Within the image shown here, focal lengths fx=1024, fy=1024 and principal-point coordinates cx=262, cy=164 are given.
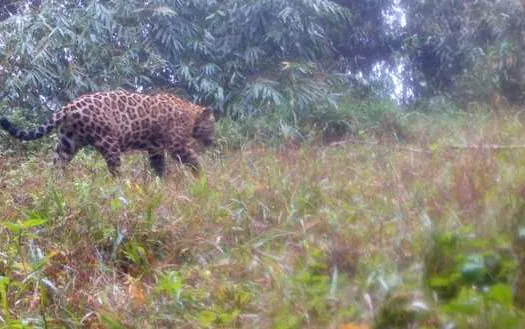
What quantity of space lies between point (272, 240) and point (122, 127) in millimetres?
4030

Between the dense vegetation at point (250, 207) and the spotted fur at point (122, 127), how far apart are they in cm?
23

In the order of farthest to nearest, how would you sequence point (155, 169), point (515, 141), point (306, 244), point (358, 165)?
point (155, 169) < point (358, 165) < point (515, 141) < point (306, 244)

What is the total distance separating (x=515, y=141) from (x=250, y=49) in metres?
8.13

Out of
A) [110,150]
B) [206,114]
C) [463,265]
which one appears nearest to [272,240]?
[463,265]

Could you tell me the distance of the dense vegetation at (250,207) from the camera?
155 inches

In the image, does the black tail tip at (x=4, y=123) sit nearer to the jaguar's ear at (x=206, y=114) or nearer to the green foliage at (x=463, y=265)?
the jaguar's ear at (x=206, y=114)

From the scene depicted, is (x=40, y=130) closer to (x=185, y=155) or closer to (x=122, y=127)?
(x=122, y=127)

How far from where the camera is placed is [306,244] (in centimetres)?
516

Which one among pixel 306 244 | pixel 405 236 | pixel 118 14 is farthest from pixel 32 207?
pixel 118 14

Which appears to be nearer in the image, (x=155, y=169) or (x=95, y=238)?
(x=95, y=238)

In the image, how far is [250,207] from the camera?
Answer: 6305 mm

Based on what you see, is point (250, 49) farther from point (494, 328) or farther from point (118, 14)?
point (494, 328)

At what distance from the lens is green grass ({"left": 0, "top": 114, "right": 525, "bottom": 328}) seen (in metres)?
3.93

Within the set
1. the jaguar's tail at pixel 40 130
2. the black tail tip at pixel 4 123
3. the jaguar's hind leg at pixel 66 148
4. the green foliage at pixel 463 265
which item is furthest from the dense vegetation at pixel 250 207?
the black tail tip at pixel 4 123
